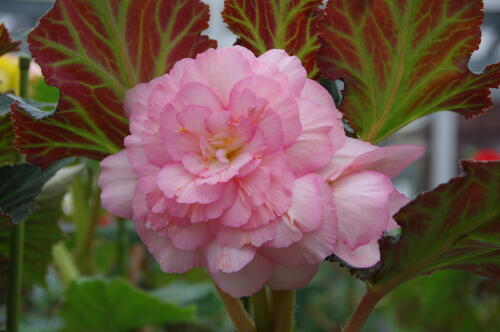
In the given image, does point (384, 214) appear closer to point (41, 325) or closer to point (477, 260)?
point (477, 260)

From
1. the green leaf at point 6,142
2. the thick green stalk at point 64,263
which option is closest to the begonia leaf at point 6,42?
the green leaf at point 6,142

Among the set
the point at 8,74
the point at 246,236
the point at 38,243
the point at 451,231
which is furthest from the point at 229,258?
the point at 8,74

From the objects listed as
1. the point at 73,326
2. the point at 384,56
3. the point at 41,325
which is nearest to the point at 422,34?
the point at 384,56

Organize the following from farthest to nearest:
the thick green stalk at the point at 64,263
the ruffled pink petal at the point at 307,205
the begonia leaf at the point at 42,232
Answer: the thick green stalk at the point at 64,263
the begonia leaf at the point at 42,232
the ruffled pink petal at the point at 307,205

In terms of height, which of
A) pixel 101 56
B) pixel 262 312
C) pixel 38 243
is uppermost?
pixel 101 56

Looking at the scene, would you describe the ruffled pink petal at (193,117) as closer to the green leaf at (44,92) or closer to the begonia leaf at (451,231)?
the begonia leaf at (451,231)

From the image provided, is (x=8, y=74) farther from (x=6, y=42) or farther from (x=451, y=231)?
(x=451, y=231)
